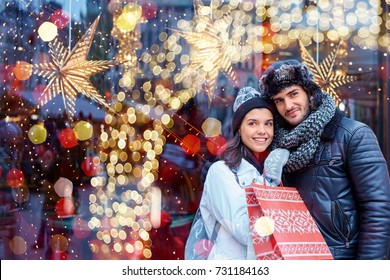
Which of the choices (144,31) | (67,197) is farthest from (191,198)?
(144,31)

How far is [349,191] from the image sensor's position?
196cm

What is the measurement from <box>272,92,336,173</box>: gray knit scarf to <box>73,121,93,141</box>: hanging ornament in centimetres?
86

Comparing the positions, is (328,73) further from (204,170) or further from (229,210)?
(229,210)

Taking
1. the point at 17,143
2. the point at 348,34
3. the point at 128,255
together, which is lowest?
the point at 128,255

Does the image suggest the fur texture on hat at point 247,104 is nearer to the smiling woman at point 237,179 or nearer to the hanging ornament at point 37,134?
the smiling woman at point 237,179

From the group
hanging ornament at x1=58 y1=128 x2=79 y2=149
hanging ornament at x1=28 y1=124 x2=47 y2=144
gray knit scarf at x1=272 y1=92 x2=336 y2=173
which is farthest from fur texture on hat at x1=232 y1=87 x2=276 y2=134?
hanging ornament at x1=28 y1=124 x2=47 y2=144

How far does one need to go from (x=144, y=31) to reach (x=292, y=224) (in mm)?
1020

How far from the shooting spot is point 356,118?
233 cm

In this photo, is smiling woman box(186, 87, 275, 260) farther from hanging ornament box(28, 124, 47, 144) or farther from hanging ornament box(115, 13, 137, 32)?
hanging ornament box(28, 124, 47, 144)

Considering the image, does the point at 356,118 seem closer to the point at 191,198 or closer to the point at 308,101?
the point at 308,101

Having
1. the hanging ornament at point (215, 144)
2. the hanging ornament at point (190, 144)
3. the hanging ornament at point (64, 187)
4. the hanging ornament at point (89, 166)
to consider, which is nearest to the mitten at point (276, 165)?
the hanging ornament at point (215, 144)

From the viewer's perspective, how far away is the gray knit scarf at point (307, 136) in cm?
196

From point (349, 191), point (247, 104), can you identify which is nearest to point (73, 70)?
point (247, 104)

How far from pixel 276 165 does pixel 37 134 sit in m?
1.06
